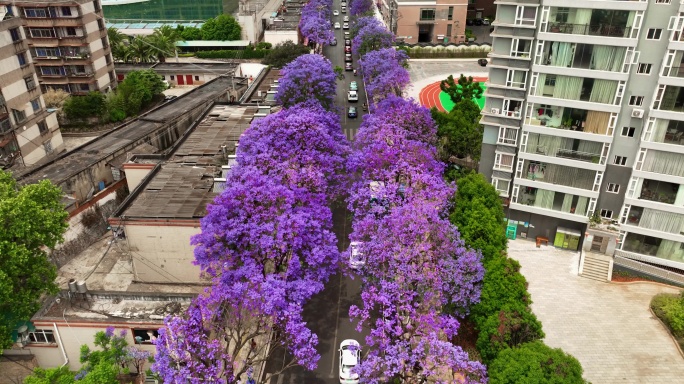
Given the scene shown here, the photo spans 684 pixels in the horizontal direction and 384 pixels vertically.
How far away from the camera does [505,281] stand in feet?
100

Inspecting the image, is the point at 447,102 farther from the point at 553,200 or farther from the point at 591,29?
the point at 591,29

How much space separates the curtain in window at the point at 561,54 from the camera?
35000 mm

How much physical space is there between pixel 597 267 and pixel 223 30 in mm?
87035

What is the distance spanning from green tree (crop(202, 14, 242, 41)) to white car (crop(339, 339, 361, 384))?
8532cm

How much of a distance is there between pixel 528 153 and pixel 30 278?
114 feet

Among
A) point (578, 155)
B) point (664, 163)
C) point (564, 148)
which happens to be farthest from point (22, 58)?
point (664, 163)

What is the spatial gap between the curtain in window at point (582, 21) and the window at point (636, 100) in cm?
556

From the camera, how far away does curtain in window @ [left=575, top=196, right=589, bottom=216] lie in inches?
1491

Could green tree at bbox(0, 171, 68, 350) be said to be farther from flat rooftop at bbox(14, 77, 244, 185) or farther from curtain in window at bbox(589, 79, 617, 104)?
curtain in window at bbox(589, 79, 617, 104)

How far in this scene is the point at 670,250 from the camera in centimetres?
3603

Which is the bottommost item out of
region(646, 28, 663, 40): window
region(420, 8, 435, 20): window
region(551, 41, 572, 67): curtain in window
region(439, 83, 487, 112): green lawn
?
region(439, 83, 487, 112): green lawn


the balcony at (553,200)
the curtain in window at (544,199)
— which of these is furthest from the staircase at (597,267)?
the curtain in window at (544,199)

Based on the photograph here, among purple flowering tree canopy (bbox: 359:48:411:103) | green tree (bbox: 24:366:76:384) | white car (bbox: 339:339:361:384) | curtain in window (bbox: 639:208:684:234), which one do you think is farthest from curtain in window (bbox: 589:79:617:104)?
green tree (bbox: 24:366:76:384)

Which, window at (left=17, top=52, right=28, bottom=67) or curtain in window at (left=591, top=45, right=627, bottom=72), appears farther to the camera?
window at (left=17, top=52, right=28, bottom=67)
